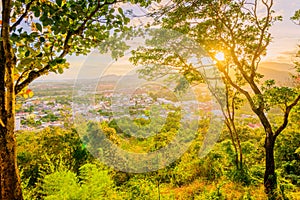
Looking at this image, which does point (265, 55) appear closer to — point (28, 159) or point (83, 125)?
point (83, 125)

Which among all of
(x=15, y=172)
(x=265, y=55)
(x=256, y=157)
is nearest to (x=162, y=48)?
(x=265, y=55)

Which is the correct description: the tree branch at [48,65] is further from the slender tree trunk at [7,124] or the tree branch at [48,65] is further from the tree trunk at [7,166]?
the tree trunk at [7,166]

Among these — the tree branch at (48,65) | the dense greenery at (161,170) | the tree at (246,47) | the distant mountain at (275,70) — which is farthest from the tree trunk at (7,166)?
the distant mountain at (275,70)

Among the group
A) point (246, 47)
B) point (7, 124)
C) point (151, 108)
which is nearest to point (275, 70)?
point (246, 47)

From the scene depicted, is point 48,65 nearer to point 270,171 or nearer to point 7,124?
point 7,124

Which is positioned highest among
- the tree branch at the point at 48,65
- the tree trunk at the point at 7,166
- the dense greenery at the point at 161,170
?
the tree branch at the point at 48,65

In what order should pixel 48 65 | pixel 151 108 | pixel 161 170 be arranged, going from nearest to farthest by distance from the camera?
pixel 48 65, pixel 161 170, pixel 151 108

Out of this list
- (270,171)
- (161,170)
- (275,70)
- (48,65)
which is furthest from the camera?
(161,170)
